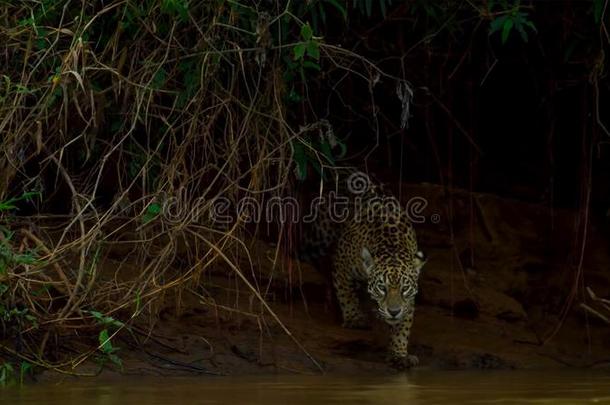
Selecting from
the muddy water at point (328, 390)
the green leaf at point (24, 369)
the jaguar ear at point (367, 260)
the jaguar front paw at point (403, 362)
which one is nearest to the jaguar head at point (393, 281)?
the jaguar ear at point (367, 260)

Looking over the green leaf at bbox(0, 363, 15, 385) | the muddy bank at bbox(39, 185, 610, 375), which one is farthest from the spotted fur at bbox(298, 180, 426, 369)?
the green leaf at bbox(0, 363, 15, 385)

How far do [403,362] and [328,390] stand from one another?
4.93 ft

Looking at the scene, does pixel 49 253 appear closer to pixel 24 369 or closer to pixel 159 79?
pixel 24 369

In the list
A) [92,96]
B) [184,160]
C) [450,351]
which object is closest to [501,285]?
[450,351]

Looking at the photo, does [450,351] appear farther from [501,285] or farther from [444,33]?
[444,33]

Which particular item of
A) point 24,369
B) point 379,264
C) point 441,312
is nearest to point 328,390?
point 24,369

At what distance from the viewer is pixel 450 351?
780 centimetres

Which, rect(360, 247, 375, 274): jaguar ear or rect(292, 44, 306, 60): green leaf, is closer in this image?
rect(292, 44, 306, 60): green leaf

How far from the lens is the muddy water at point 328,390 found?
5.62m

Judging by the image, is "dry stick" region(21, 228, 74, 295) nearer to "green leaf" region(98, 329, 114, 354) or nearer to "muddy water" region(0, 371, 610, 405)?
"green leaf" region(98, 329, 114, 354)

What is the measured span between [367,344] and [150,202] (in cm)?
175

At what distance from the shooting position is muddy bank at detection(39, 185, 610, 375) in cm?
729

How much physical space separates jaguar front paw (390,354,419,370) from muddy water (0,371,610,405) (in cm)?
38

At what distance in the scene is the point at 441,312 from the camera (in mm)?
8469
